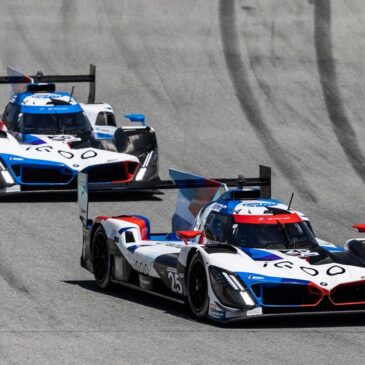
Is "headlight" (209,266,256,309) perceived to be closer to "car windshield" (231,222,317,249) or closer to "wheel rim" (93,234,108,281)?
"car windshield" (231,222,317,249)

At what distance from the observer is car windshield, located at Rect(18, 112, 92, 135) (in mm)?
22891

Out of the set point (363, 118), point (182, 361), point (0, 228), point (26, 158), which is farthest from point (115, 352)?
point (363, 118)

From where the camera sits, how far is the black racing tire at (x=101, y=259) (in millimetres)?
15336

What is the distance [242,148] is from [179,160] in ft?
5.08

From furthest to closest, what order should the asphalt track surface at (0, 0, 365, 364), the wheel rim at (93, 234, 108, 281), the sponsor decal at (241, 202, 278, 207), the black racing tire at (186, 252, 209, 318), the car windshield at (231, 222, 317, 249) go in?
the wheel rim at (93, 234, 108, 281) < the sponsor decal at (241, 202, 278, 207) < the car windshield at (231, 222, 317, 249) < the black racing tire at (186, 252, 209, 318) < the asphalt track surface at (0, 0, 365, 364)

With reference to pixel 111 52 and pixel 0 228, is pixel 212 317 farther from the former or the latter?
pixel 111 52

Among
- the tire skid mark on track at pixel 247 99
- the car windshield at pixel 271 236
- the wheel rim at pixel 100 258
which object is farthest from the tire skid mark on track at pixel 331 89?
the car windshield at pixel 271 236

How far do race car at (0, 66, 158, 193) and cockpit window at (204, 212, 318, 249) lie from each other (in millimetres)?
7107

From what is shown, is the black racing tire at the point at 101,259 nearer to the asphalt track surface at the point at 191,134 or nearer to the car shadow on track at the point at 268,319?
the asphalt track surface at the point at 191,134

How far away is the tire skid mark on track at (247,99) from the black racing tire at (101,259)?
675 cm

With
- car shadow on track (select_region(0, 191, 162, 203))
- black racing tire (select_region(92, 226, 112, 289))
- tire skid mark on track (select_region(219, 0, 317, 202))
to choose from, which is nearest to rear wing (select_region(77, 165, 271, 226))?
black racing tire (select_region(92, 226, 112, 289))

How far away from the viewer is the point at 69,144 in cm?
2184

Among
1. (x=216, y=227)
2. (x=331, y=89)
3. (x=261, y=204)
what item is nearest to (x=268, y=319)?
(x=216, y=227)

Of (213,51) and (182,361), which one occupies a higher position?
(213,51)
